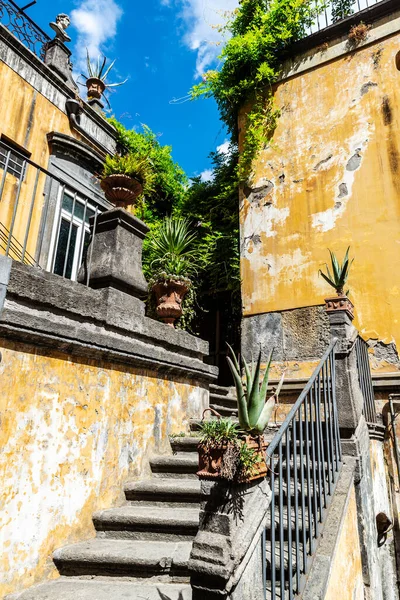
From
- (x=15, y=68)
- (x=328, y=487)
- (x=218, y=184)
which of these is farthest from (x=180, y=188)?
(x=328, y=487)

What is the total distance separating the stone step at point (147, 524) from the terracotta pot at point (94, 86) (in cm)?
1025

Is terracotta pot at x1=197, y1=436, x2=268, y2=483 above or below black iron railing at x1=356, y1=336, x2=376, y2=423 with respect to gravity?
below

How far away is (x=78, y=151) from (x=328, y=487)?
25.2 feet

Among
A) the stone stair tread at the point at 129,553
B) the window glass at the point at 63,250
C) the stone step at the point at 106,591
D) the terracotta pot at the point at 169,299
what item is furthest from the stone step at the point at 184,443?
the window glass at the point at 63,250

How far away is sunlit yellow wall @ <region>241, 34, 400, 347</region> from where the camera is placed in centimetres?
627

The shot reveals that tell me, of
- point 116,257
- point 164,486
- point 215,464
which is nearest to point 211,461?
point 215,464

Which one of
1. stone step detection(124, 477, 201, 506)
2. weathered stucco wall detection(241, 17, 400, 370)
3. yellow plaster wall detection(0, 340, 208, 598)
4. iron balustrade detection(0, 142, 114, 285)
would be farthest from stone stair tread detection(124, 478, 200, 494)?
iron balustrade detection(0, 142, 114, 285)

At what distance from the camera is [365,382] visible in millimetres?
5203

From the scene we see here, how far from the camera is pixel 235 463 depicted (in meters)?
1.96

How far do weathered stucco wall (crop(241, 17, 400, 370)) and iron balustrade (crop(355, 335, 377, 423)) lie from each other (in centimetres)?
66

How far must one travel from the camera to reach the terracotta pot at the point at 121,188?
435 cm

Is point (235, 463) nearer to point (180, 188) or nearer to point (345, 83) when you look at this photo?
point (345, 83)

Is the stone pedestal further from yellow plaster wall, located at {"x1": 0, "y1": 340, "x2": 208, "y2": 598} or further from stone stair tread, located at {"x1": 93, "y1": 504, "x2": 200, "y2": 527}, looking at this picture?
stone stair tread, located at {"x1": 93, "y1": 504, "x2": 200, "y2": 527}

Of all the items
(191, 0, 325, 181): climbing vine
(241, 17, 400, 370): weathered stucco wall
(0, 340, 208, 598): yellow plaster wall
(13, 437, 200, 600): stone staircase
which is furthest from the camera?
(191, 0, 325, 181): climbing vine
